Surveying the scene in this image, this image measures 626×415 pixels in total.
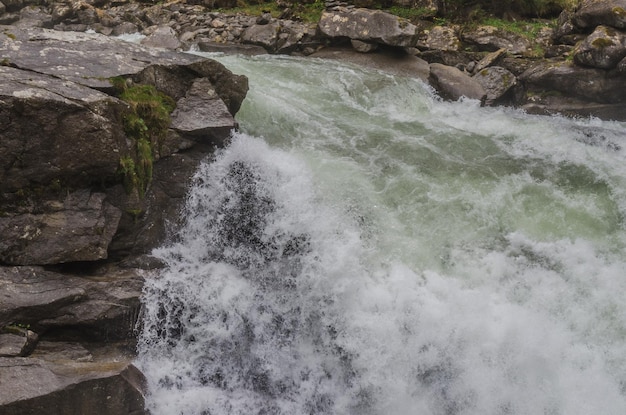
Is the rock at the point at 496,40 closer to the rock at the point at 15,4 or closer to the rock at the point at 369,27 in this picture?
the rock at the point at 369,27

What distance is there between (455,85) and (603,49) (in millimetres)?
3391

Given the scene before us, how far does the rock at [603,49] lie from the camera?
480 inches

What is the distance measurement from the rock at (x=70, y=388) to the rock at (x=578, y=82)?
457 inches

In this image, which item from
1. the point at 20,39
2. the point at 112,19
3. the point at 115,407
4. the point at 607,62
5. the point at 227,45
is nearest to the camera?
the point at 115,407

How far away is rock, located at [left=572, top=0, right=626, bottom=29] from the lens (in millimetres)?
12531

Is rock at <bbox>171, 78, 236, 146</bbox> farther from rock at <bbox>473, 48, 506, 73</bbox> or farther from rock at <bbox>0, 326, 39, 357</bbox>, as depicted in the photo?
rock at <bbox>473, 48, 506, 73</bbox>

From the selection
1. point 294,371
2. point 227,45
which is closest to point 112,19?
point 227,45

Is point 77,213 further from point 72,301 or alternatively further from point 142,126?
point 142,126

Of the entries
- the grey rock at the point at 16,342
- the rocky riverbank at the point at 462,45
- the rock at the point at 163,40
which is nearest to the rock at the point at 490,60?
the rocky riverbank at the point at 462,45

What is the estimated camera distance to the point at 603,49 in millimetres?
12242

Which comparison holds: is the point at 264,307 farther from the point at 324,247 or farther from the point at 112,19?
the point at 112,19

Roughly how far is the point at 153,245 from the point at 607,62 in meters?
11.1

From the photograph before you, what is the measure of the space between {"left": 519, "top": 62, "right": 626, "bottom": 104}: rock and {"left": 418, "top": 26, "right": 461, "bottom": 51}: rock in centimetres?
236

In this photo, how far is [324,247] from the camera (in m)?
7.19
